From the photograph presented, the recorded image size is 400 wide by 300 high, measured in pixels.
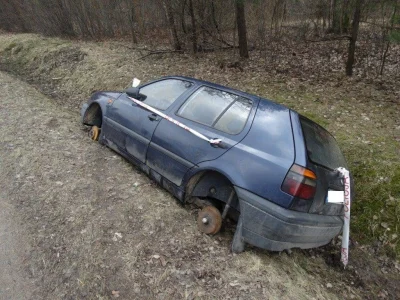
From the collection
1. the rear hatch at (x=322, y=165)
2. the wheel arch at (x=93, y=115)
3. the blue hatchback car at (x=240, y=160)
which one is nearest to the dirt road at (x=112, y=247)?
the blue hatchback car at (x=240, y=160)

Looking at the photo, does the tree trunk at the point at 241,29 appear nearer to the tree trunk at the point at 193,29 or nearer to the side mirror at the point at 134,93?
the tree trunk at the point at 193,29

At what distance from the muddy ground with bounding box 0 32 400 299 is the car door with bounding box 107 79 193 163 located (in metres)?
0.39

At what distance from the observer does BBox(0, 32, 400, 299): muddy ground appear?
115 inches

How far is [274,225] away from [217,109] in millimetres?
1519

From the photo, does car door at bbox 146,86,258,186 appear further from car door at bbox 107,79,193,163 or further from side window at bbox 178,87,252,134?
car door at bbox 107,79,193,163

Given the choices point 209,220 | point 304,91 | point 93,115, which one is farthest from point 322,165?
point 304,91

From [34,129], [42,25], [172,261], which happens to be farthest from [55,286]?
[42,25]

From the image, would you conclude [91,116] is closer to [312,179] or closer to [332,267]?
[312,179]

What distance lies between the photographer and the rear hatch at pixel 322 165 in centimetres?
311

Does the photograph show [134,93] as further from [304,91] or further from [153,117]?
[304,91]

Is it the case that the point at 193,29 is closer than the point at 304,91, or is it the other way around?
the point at 304,91

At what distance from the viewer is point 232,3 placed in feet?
31.2

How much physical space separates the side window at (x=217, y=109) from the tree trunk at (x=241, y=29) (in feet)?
19.0

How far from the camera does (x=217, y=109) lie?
3.81 metres
